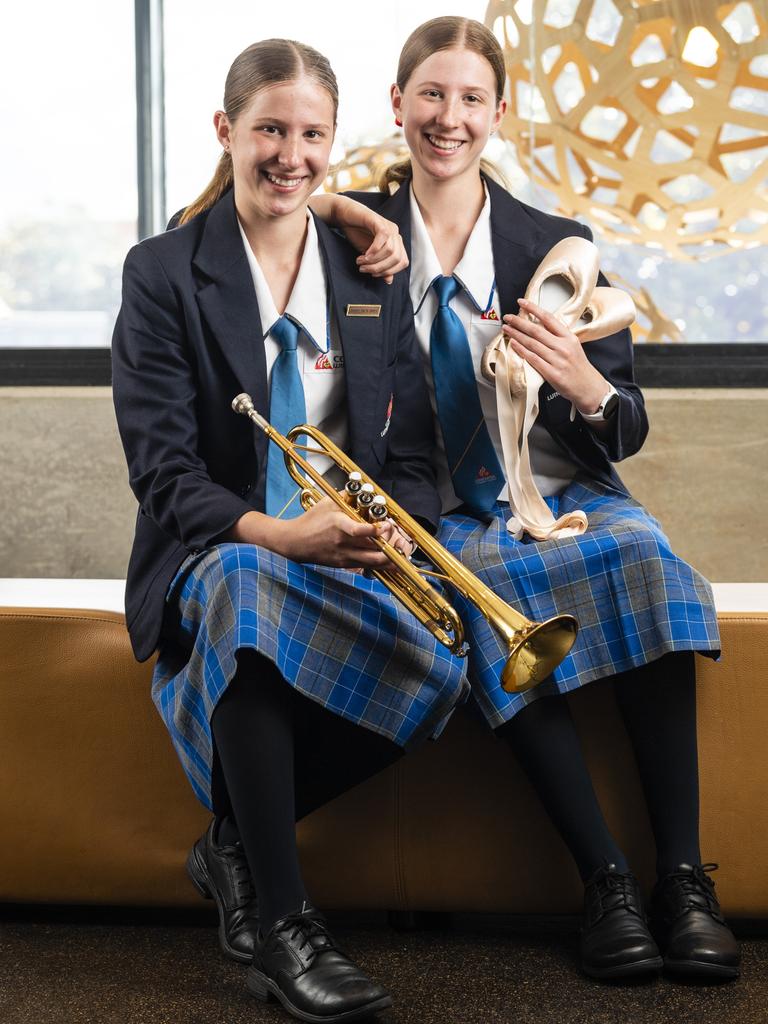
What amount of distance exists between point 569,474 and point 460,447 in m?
0.18

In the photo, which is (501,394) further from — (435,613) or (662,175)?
(662,175)

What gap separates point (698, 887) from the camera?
150 centimetres

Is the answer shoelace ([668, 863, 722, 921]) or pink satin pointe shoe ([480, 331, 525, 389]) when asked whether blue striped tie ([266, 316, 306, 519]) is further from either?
shoelace ([668, 863, 722, 921])

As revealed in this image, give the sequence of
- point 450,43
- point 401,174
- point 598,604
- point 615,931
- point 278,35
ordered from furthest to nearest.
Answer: point 278,35, point 401,174, point 450,43, point 598,604, point 615,931

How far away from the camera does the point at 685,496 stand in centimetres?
296

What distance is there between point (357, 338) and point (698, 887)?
2.84 ft

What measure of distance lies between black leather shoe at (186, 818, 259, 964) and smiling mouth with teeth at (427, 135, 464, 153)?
1.04 meters

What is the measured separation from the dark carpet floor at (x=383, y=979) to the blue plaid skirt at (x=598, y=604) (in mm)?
327

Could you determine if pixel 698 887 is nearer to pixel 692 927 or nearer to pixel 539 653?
pixel 692 927

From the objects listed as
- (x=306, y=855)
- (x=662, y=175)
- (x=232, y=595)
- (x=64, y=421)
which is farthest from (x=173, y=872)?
(x=662, y=175)

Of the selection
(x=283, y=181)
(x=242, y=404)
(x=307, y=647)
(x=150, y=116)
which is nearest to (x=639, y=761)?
(x=307, y=647)

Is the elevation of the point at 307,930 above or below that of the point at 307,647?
below

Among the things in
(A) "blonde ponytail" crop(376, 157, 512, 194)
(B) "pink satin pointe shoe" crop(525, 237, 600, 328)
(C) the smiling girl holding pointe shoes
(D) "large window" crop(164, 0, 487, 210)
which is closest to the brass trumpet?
(C) the smiling girl holding pointe shoes

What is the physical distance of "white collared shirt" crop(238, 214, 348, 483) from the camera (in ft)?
5.62
